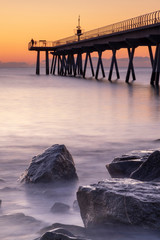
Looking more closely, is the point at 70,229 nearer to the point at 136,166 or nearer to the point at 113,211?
the point at 113,211

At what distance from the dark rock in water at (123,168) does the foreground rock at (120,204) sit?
1.78 metres

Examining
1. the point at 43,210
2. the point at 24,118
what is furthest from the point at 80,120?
the point at 43,210

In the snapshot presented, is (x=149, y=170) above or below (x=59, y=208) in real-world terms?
above

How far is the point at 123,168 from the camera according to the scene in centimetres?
690

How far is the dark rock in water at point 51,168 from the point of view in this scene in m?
6.75

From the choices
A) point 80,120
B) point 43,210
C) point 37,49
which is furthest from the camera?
point 37,49

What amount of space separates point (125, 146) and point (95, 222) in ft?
17.9

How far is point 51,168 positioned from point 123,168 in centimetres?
102

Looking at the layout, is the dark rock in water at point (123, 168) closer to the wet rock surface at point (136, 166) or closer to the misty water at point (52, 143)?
the wet rock surface at point (136, 166)

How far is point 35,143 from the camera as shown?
10.5m

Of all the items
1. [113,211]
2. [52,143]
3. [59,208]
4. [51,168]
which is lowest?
[52,143]

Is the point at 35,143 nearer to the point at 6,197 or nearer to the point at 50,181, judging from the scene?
the point at 50,181

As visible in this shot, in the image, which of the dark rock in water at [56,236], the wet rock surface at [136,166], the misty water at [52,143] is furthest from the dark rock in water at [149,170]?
the dark rock in water at [56,236]

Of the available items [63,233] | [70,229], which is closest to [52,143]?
[70,229]
